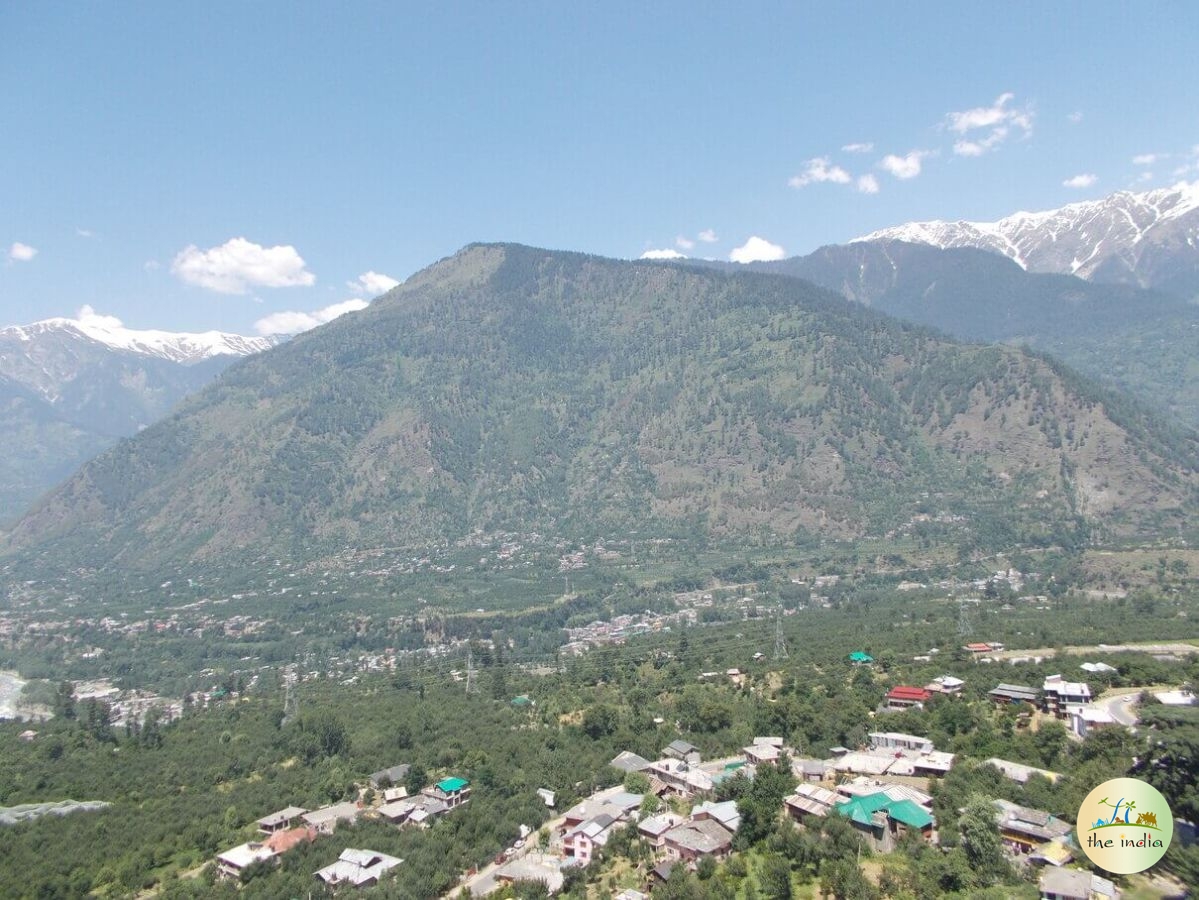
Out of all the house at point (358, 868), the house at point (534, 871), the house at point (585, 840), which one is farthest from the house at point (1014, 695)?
the house at point (358, 868)

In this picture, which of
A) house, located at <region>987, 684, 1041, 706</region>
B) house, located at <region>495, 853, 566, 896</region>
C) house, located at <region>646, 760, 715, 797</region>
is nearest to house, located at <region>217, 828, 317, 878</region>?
house, located at <region>495, 853, 566, 896</region>

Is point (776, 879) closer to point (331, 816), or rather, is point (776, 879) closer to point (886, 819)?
point (886, 819)

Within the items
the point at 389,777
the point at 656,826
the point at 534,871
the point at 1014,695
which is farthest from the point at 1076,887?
the point at 389,777

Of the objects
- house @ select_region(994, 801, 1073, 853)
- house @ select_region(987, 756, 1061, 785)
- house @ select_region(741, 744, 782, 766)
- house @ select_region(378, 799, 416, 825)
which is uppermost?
house @ select_region(994, 801, 1073, 853)

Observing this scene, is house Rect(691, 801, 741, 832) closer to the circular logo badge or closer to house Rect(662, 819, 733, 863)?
house Rect(662, 819, 733, 863)

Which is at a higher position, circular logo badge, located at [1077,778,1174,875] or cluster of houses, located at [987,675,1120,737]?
circular logo badge, located at [1077,778,1174,875]

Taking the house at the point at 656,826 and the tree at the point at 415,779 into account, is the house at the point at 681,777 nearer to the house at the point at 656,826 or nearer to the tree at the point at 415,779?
the house at the point at 656,826
